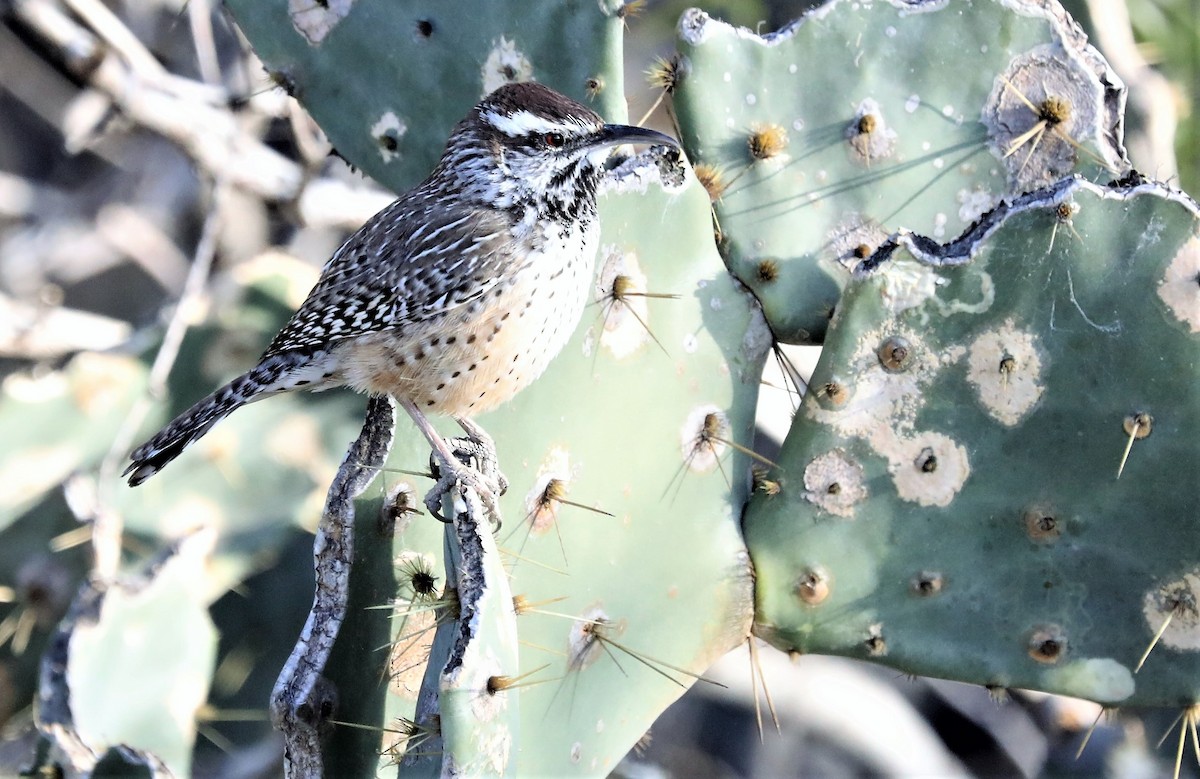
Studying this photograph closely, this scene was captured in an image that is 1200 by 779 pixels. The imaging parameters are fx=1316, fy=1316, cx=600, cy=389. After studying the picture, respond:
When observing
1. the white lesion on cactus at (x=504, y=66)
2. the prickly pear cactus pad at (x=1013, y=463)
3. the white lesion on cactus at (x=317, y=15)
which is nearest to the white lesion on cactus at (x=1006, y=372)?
the prickly pear cactus pad at (x=1013, y=463)

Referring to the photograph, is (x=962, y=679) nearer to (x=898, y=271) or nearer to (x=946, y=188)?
(x=898, y=271)

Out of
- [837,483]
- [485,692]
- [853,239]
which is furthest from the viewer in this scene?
[853,239]

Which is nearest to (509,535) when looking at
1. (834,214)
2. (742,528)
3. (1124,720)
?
(742,528)

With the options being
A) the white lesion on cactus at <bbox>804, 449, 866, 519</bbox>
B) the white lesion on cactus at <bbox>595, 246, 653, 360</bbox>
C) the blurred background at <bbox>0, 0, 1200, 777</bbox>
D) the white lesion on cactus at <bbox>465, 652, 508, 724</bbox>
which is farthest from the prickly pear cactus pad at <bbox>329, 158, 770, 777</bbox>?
the blurred background at <bbox>0, 0, 1200, 777</bbox>

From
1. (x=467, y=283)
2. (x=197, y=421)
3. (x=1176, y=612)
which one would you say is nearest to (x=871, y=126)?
(x=467, y=283)

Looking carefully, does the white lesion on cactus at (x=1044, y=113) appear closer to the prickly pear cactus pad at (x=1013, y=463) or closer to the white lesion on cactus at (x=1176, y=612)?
the prickly pear cactus pad at (x=1013, y=463)

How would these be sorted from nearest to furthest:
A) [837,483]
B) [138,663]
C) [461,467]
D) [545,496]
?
[461,467] → [545,496] → [837,483] → [138,663]

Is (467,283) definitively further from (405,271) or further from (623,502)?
(623,502)
